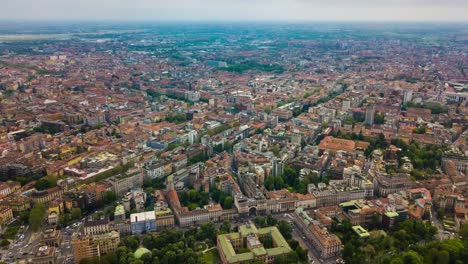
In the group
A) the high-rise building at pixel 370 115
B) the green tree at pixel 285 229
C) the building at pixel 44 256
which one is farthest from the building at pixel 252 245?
the high-rise building at pixel 370 115

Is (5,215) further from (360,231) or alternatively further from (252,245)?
(360,231)

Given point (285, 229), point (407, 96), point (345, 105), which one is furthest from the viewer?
point (407, 96)

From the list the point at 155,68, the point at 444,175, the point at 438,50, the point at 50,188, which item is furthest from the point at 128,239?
the point at 438,50

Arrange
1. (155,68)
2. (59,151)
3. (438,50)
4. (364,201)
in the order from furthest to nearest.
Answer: (438,50) → (155,68) → (59,151) → (364,201)

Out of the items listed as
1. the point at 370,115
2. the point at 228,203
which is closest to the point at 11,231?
the point at 228,203

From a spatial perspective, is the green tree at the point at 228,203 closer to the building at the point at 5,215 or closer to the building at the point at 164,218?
the building at the point at 164,218

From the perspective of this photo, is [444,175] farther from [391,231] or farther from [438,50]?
[438,50]

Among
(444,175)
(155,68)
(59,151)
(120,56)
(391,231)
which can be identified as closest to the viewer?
(391,231)

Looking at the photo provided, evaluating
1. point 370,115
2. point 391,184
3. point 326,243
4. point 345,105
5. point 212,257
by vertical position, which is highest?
point 345,105
